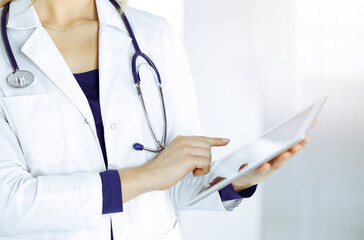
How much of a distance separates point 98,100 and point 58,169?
0.19m

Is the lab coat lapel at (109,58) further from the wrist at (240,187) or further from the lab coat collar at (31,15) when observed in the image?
the wrist at (240,187)

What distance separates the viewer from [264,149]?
2.85 ft

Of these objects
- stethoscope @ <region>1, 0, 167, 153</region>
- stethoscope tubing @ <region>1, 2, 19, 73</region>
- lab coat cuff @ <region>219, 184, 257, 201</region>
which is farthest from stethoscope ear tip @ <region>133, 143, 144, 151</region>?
stethoscope tubing @ <region>1, 2, 19, 73</region>

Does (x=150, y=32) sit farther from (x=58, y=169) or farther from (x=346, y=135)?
(x=346, y=135)

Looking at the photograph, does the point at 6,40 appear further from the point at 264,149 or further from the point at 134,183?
the point at 264,149

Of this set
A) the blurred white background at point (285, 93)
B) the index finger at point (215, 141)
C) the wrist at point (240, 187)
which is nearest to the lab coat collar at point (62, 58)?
the index finger at point (215, 141)

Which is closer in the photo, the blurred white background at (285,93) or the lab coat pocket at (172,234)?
the lab coat pocket at (172,234)

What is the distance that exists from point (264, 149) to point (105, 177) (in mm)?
351

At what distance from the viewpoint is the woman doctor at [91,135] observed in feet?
3.11

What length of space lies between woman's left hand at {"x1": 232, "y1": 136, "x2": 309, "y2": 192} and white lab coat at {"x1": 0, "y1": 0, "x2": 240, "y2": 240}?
9 centimetres

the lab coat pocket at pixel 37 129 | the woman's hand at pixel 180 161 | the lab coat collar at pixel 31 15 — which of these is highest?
the lab coat collar at pixel 31 15

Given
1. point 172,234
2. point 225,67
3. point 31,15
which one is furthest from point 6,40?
point 225,67

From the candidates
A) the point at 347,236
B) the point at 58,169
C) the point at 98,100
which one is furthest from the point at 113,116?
the point at 347,236

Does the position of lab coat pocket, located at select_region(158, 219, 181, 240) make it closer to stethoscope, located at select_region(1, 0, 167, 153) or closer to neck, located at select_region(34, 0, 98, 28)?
stethoscope, located at select_region(1, 0, 167, 153)
